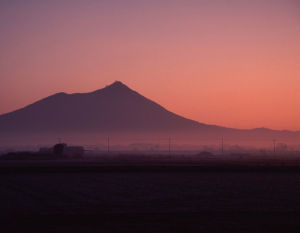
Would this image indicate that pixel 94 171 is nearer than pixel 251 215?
No

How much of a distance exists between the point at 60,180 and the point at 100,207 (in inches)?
384

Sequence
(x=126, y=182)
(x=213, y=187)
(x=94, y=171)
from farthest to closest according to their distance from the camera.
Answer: (x=94, y=171) < (x=126, y=182) < (x=213, y=187)

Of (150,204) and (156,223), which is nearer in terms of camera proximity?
(156,223)

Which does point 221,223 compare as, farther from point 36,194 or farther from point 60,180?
point 60,180

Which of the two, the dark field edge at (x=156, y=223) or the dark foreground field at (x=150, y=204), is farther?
the dark foreground field at (x=150, y=204)

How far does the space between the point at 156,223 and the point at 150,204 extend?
352cm

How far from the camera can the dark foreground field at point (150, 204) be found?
12.3 m

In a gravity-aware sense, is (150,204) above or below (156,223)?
above

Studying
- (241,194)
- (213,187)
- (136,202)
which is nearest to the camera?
(136,202)

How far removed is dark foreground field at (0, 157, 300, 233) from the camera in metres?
12.3

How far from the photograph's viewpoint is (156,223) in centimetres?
1259

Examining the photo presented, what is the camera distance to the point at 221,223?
41.3 ft

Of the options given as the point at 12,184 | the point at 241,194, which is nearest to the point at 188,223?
the point at 241,194

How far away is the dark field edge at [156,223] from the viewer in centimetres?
1184
